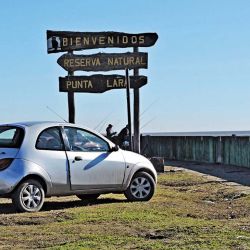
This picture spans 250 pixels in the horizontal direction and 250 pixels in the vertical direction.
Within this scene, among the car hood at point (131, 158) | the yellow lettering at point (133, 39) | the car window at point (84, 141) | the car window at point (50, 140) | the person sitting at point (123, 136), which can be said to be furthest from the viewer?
the person sitting at point (123, 136)

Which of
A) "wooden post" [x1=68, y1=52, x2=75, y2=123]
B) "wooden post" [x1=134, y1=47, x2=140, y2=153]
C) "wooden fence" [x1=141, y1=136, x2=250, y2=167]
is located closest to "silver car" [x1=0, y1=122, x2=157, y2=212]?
"wooden post" [x1=68, y1=52, x2=75, y2=123]

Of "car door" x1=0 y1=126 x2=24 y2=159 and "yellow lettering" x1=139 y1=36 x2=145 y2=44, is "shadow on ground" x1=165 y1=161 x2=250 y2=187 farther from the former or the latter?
"car door" x1=0 y1=126 x2=24 y2=159

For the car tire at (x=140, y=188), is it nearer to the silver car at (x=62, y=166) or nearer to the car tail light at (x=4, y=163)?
the silver car at (x=62, y=166)

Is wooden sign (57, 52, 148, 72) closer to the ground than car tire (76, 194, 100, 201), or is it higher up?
higher up

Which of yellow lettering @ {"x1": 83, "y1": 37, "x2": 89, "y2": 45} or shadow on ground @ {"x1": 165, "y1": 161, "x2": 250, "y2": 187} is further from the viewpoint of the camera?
yellow lettering @ {"x1": 83, "y1": 37, "x2": 89, "y2": 45}

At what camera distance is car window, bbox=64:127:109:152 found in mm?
11844

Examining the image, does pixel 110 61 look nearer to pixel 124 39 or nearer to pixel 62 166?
pixel 124 39

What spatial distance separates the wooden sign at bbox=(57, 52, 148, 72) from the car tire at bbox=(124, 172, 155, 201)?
6.79m

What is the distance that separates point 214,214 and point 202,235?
2.37 meters

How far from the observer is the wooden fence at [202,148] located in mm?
22031

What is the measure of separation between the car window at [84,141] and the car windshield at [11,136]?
2.93 ft

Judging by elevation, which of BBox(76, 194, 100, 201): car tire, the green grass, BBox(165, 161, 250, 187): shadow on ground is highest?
BBox(165, 161, 250, 187): shadow on ground

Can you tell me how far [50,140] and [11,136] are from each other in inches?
26.1

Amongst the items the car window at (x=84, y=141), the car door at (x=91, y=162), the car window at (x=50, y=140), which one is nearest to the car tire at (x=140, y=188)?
the car door at (x=91, y=162)
